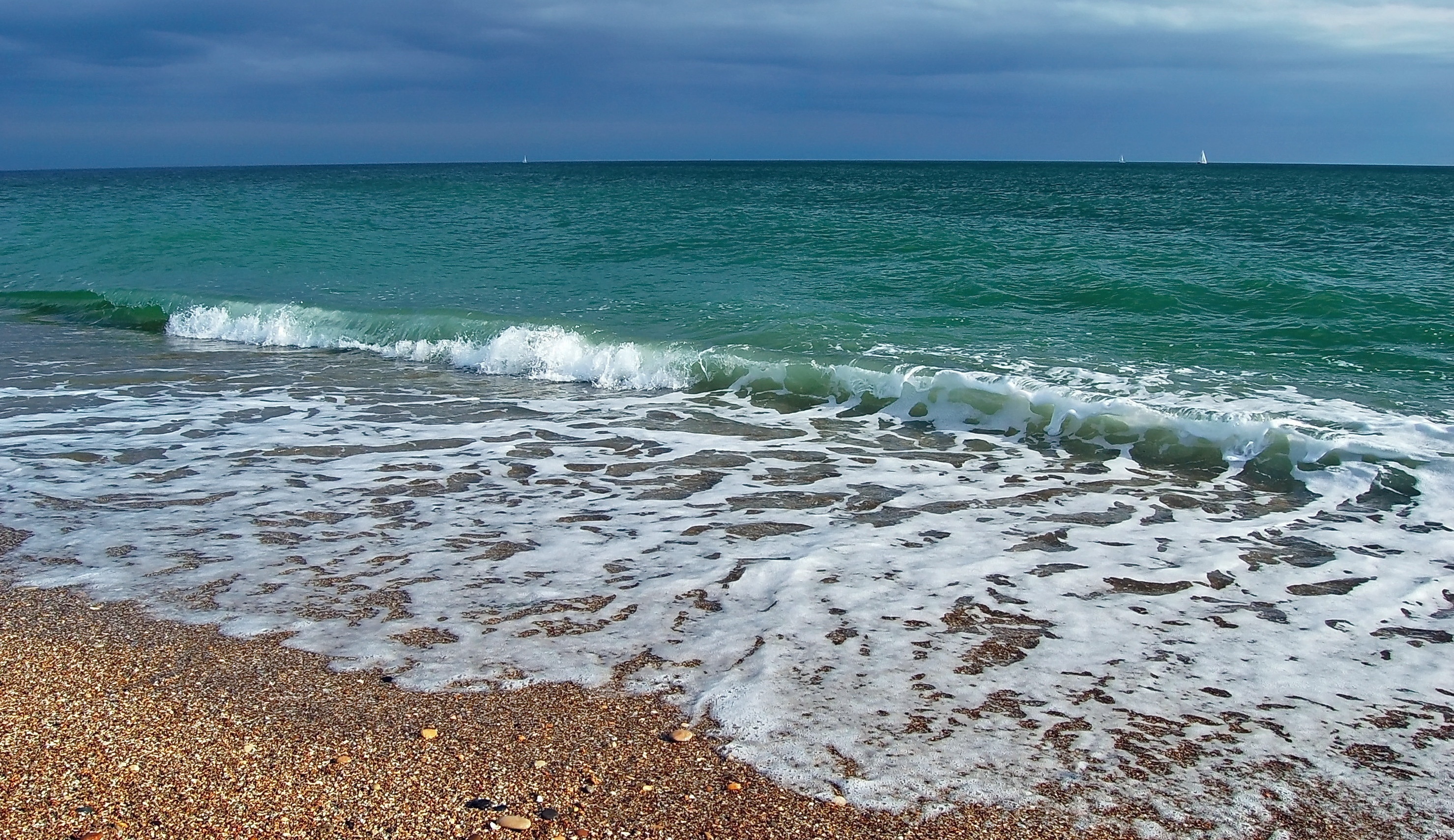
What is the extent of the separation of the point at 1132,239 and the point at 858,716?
1865 cm

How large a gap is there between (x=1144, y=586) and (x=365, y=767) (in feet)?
11.1

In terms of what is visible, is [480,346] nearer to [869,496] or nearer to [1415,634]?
[869,496]

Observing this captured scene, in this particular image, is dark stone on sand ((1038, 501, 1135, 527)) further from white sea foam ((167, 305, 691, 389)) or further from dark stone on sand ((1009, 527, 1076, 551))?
white sea foam ((167, 305, 691, 389))

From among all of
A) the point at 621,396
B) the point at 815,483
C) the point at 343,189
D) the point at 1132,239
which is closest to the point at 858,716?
the point at 815,483

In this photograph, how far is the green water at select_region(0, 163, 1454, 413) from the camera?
10.7m

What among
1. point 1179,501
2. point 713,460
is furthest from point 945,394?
point 1179,501

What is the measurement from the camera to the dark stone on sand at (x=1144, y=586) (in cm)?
465

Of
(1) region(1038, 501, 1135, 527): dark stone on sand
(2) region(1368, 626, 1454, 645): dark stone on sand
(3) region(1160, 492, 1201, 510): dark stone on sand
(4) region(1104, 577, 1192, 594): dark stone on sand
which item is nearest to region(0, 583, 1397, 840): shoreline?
(2) region(1368, 626, 1454, 645): dark stone on sand

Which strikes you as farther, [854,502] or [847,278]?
[847,278]

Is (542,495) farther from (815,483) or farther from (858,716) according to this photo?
(858,716)

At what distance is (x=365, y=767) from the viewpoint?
3.01 meters

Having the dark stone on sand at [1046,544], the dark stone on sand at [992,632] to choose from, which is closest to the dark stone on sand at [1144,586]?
the dark stone on sand at [1046,544]

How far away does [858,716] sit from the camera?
3414 millimetres

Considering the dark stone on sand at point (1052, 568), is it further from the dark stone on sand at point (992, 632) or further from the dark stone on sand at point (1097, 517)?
the dark stone on sand at point (1097, 517)
